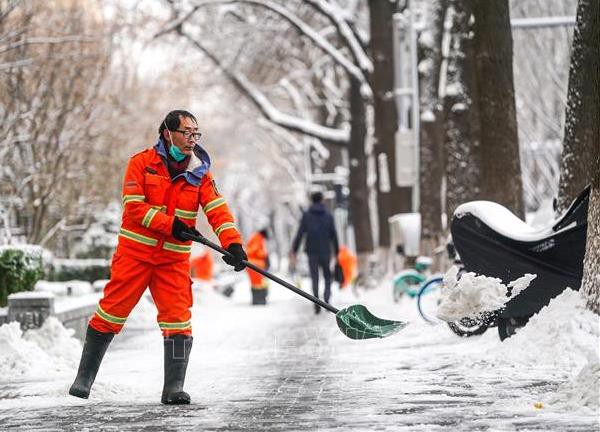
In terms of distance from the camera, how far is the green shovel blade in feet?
29.4

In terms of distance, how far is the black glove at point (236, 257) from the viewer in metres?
8.62

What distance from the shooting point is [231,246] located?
8695 millimetres

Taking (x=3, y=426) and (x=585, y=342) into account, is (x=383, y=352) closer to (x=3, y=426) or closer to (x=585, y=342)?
(x=585, y=342)

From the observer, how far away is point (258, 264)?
25.7 m

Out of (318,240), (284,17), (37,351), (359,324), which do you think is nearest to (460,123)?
(318,240)

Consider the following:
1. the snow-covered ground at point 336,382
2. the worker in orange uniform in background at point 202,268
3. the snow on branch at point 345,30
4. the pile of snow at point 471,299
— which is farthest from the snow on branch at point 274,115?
A: the pile of snow at point 471,299

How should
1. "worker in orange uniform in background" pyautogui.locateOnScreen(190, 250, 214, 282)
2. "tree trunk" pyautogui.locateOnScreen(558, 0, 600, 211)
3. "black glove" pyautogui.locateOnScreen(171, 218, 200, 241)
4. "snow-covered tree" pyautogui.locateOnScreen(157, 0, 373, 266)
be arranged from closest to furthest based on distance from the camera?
"black glove" pyautogui.locateOnScreen(171, 218, 200, 241) → "tree trunk" pyautogui.locateOnScreen(558, 0, 600, 211) → "snow-covered tree" pyautogui.locateOnScreen(157, 0, 373, 266) → "worker in orange uniform in background" pyautogui.locateOnScreen(190, 250, 214, 282)

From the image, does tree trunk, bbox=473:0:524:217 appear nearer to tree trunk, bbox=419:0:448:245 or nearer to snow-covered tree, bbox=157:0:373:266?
tree trunk, bbox=419:0:448:245

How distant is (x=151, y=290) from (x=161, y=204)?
53cm

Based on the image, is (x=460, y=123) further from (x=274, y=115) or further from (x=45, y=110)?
(x=274, y=115)

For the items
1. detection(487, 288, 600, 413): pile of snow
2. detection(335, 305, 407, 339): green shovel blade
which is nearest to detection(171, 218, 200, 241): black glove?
detection(335, 305, 407, 339): green shovel blade

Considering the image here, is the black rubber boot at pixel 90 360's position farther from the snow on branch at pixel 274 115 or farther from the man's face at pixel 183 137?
the snow on branch at pixel 274 115

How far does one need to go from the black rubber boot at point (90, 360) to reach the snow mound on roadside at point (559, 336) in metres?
3.01

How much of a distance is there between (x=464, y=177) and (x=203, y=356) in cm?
648
